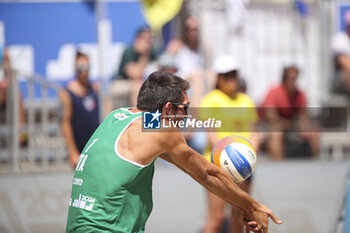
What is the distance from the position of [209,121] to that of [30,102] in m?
2.42

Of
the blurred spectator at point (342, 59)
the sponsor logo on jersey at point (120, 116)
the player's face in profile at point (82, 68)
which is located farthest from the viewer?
the blurred spectator at point (342, 59)

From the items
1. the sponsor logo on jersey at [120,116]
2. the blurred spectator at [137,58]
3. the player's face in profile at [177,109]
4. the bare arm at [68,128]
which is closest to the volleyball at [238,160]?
the player's face in profile at [177,109]

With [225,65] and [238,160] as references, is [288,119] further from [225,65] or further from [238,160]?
[238,160]

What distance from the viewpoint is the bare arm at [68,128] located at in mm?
7070

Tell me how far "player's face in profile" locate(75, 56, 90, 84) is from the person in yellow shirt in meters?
1.71

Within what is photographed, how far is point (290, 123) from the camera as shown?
7754mm

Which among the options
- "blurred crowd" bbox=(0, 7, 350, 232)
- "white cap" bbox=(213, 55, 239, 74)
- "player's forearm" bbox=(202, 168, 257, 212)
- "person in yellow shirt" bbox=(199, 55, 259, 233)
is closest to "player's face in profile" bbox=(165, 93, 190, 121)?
"player's forearm" bbox=(202, 168, 257, 212)

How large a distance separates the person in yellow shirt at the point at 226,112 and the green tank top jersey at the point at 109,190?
110 inches

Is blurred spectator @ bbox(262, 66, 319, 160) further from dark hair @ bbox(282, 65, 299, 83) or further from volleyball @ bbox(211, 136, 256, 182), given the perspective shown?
volleyball @ bbox(211, 136, 256, 182)

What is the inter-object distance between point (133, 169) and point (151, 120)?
0.35 m

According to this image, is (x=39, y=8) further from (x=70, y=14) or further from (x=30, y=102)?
(x=30, y=102)

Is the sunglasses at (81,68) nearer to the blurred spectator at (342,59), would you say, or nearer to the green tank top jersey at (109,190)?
the blurred spectator at (342,59)

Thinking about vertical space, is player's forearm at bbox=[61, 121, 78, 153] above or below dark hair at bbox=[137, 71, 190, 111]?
below

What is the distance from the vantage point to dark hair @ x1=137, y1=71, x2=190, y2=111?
3604mm
